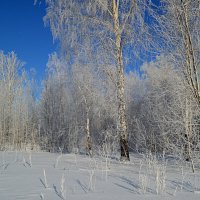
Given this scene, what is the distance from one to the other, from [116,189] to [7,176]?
254 cm

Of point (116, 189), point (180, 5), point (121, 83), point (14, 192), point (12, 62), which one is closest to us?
point (14, 192)

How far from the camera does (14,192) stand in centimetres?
493

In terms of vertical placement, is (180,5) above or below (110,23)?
below

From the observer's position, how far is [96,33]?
1249 centimetres

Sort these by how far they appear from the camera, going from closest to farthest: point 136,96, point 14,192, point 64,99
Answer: point 14,192 < point 64,99 < point 136,96

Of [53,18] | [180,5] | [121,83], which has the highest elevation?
[53,18]

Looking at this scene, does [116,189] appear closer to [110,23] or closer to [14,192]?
[14,192]

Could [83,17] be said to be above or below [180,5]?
above

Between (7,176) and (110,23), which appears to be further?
(110,23)

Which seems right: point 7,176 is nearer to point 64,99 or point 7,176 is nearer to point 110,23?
point 110,23

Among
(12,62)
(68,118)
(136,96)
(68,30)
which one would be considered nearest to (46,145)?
(68,118)

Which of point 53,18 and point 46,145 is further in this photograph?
point 46,145

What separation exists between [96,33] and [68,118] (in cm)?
1344

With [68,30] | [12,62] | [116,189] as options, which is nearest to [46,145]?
[12,62]
